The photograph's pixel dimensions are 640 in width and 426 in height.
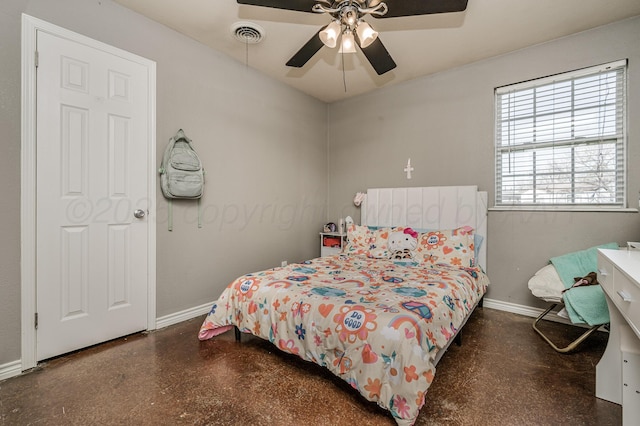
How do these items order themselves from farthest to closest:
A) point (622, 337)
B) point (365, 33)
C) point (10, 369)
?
point (365, 33)
point (10, 369)
point (622, 337)

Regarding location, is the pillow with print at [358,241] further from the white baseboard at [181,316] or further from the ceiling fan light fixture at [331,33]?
the ceiling fan light fixture at [331,33]

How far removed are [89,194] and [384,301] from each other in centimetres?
226

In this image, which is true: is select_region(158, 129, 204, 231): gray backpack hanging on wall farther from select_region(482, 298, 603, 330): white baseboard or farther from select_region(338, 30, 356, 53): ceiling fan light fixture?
select_region(482, 298, 603, 330): white baseboard

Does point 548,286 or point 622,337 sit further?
point 548,286

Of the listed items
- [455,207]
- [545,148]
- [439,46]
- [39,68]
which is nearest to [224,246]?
[39,68]

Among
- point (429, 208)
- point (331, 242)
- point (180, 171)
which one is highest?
point (180, 171)

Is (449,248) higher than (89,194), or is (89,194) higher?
(89,194)

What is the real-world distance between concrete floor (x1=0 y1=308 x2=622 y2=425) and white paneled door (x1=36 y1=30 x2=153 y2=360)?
253 millimetres

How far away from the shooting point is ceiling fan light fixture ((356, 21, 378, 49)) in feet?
6.14

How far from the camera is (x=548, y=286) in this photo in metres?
2.34

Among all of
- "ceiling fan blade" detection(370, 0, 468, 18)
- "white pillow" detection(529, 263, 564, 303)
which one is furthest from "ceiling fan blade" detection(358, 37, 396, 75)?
"white pillow" detection(529, 263, 564, 303)

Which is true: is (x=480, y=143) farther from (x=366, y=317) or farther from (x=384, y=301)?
(x=366, y=317)

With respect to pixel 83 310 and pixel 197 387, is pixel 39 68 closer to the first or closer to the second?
pixel 83 310

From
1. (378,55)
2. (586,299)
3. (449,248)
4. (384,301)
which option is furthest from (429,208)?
(384,301)
